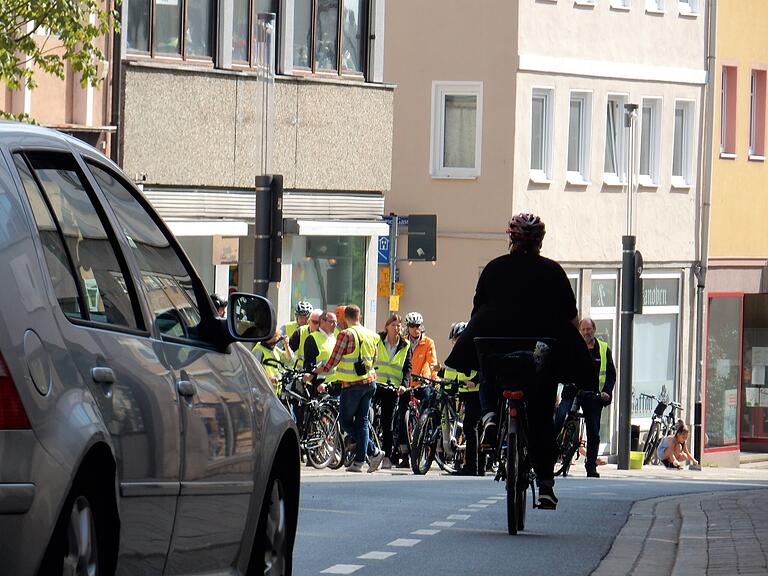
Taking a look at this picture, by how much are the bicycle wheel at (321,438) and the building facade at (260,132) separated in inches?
143

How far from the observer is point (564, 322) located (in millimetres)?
13125

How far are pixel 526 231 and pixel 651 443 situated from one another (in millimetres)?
26660

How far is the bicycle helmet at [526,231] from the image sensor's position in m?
13.2

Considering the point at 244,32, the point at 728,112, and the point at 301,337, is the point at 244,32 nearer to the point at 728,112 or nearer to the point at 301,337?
the point at 301,337

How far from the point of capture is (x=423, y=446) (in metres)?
25.9

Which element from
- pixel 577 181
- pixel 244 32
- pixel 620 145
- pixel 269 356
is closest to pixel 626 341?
pixel 577 181

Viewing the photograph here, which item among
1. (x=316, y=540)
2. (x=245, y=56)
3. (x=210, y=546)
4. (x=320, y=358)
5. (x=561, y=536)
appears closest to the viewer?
(x=210, y=546)

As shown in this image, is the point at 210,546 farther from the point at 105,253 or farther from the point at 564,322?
the point at 564,322

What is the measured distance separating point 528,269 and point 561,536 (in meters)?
1.79

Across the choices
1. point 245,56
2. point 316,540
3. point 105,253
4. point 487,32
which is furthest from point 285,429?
point 487,32

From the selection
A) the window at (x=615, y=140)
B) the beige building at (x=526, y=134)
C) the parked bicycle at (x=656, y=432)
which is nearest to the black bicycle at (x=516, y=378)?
the parked bicycle at (x=656, y=432)

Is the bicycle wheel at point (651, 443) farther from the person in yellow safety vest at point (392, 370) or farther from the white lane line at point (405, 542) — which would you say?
the white lane line at point (405, 542)

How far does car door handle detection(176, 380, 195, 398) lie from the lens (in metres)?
6.71

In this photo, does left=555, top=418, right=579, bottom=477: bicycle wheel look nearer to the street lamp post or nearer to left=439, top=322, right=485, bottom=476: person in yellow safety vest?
left=439, top=322, right=485, bottom=476: person in yellow safety vest
